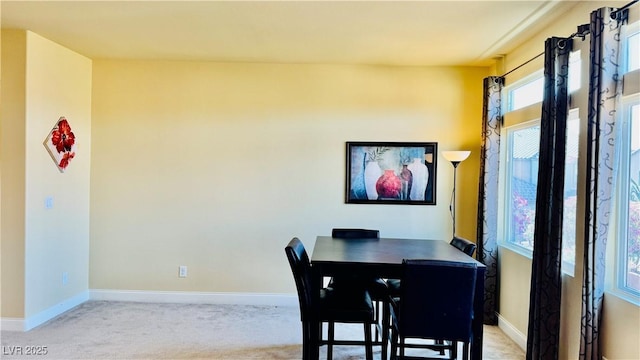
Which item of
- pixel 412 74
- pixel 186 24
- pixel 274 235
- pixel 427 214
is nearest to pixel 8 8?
pixel 186 24

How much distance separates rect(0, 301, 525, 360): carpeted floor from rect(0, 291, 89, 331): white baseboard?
0.19 feet

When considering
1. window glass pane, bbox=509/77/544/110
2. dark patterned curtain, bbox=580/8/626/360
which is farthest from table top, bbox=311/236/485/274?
window glass pane, bbox=509/77/544/110

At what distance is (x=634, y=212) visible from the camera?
7.35 ft

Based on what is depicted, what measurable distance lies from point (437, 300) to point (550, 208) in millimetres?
1060

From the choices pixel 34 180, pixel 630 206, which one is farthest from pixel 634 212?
pixel 34 180

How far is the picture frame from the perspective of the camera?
4332 millimetres

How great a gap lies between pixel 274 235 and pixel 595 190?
3053mm

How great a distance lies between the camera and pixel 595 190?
7.39 ft

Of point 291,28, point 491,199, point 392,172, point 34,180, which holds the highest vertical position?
point 291,28

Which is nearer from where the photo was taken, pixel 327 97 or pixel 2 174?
pixel 2 174

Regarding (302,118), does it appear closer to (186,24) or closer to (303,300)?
(186,24)

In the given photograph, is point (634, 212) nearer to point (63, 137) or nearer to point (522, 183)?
point (522, 183)

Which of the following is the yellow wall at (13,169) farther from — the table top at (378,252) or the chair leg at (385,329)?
the chair leg at (385,329)

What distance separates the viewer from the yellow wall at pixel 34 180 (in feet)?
11.4
